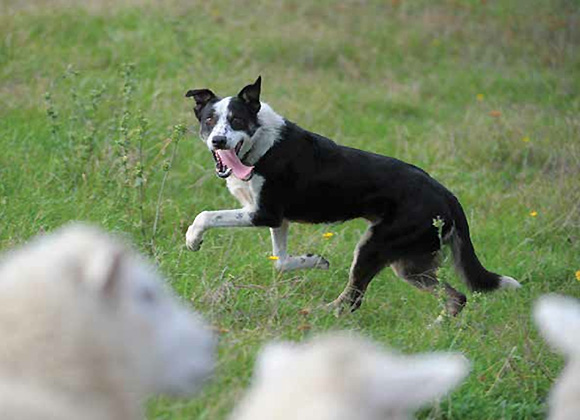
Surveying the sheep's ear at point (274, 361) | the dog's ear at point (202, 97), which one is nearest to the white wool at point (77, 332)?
the sheep's ear at point (274, 361)

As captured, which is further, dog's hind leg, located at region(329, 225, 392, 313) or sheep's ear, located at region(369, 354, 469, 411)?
dog's hind leg, located at region(329, 225, 392, 313)

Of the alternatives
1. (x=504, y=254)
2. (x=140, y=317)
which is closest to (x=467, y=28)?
(x=504, y=254)

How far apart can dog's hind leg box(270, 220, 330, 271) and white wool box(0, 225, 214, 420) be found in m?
3.35

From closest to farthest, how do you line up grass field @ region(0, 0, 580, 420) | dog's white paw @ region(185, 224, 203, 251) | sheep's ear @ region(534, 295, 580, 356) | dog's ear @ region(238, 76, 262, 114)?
sheep's ear @ region(534, 295, 580, 356)
grass field @ region(0, 0, 580, 420)
dog's white paw @ region(185, 224, 203, 251)
dog's ear @ region(238, 76, 262, 114)

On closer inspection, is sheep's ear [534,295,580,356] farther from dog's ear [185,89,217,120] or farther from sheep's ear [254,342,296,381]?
dog's ear [185,89,217,120]

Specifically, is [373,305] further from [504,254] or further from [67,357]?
[67,357]

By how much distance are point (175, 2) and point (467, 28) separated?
4.48m

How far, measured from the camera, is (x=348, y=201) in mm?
6402

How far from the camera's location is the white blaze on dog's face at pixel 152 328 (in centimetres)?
269

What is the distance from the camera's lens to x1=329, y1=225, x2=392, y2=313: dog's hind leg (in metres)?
6.09

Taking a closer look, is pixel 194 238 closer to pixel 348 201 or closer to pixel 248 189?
pixel 248 189

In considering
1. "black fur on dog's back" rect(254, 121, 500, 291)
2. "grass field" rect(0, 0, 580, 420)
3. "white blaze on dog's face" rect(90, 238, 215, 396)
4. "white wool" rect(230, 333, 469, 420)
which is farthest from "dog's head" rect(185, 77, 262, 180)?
"white wool" rect(230, 333, 469, 420)

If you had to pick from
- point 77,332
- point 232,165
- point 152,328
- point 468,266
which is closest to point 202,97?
point 232,165

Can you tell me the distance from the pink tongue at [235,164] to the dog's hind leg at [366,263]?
0.83m
